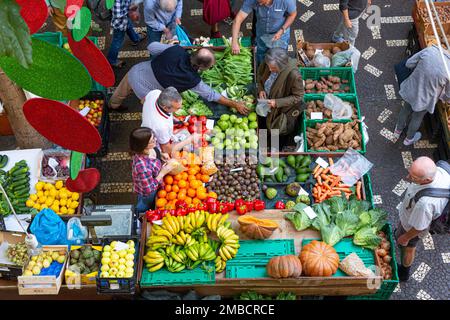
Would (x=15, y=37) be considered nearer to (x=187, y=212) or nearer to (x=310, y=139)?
(x=187, y=212)

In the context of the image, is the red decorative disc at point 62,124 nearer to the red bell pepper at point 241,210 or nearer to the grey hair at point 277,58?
the red bell pepper at point 241,210

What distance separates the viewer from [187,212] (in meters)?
5.07

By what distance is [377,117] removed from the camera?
7125mm

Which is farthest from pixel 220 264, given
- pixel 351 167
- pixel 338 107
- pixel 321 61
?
pixel 321 61

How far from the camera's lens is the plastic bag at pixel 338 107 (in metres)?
6.28

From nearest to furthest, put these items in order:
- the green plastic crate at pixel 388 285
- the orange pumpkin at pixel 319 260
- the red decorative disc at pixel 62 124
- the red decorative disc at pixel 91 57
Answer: the red decorative disc at pixel 62 124 < the red decorative disc at pixel 91 57 < the orange pumpkin at pixel 319 260 < the green plastic crate at pixel 388 285

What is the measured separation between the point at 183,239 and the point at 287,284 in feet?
3.52

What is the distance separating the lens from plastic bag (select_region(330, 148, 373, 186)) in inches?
221

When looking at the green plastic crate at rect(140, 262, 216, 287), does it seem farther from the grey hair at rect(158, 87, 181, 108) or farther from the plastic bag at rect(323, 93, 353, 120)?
the plastic bag at rect(323, 93, 353, 120)

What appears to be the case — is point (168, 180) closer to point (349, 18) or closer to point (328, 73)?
point (328, 73)

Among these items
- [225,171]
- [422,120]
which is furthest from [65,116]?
[422,120]

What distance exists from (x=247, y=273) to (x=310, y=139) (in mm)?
2167

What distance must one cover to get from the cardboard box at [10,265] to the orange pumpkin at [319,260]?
8.50 ft

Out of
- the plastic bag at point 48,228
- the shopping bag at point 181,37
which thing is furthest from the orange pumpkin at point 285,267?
the shopping bag at point 181,37
